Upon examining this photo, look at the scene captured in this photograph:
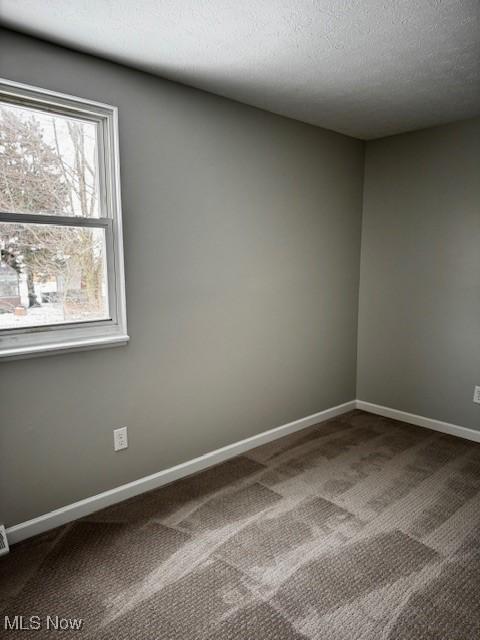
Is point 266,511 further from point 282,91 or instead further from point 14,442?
point 282,91

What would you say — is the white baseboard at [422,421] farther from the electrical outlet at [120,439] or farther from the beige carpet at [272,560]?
the electrical outlet at [120,439]

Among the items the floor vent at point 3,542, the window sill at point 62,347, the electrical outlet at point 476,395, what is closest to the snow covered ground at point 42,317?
the window sill at point 62,347

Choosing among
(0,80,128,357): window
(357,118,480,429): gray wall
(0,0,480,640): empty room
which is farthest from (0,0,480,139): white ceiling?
(357,118,480,429): gray wall

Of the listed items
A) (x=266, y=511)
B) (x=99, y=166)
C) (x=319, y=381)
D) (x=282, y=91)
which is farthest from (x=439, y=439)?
(x=99, y=166)

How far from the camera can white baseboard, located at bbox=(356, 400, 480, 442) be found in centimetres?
340

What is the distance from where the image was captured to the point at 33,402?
2182mm

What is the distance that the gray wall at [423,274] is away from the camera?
330 centimetres

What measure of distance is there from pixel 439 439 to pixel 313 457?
1065 millimetres

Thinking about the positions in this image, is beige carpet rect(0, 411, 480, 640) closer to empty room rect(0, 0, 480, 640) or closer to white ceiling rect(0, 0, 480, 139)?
A: empty room rect(0, 0, 480, 640)

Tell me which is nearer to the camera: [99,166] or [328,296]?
[99,166]

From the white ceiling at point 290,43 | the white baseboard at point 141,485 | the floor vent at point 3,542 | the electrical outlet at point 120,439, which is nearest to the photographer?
the white ceiling at point 290,43

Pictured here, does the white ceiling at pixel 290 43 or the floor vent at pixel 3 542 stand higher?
the white ceiling at pixel 290 43
